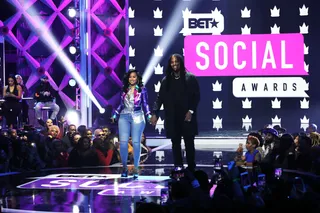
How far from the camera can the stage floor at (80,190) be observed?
14.4ft

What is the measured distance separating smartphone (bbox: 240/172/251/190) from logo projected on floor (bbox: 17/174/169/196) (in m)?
1.25

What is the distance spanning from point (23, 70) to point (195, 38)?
15.2 ft

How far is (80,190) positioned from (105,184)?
452 millimetres

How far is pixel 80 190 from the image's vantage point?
5.19 metres

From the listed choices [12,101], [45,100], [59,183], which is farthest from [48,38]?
[59,183]

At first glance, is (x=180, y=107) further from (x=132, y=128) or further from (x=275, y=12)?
(x=275, y=12)

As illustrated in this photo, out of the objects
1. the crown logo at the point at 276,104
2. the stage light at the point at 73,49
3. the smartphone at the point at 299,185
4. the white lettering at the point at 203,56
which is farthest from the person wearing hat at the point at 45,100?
the smartphone at the point at 299,185

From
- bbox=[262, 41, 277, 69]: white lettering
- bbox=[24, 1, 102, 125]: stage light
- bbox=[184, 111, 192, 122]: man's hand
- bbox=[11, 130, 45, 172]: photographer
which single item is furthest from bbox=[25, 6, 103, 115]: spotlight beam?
bbox=[184, 111, 192, 122]: man's hand

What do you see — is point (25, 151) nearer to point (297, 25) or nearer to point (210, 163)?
point (210, 163)

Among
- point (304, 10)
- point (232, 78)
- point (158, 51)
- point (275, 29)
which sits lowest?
point (232, 78)

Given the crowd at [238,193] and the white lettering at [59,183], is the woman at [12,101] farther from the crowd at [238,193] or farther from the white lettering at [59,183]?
the crowd at [238,193]

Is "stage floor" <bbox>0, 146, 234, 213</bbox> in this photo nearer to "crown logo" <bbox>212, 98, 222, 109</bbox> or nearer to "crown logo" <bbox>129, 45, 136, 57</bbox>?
"crown logo" <bbox>212, 98, 222, 109</bbox>

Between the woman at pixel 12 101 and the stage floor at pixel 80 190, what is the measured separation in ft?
11.8

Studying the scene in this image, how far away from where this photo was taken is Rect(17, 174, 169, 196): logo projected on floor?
5.13m
